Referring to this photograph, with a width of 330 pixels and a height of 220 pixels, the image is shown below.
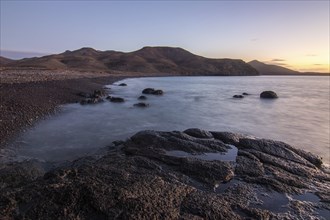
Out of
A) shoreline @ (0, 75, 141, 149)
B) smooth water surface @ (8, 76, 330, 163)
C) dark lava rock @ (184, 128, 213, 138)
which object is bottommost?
smooth water surface @ (8, 76, 330, 163)

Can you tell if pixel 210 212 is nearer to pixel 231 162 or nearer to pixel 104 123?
pixel 231 162

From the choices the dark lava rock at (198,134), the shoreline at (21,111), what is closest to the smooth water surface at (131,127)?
the shoreline at (21,111)

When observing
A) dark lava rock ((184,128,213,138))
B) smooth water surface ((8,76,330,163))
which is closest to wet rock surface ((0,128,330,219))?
dark lava rock ((184,128,213,138))

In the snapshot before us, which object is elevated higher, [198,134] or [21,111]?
Answer: [21,111]

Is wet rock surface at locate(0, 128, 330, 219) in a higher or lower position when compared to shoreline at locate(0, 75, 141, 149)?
lower

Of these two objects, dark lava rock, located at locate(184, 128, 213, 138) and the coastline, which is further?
dark lava rock, located at locate(184, 128, 213, 138)

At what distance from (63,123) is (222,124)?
13133mm

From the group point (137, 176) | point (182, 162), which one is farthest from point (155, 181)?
point (182, 162)

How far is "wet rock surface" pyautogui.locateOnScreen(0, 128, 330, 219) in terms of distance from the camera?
7.16 meters

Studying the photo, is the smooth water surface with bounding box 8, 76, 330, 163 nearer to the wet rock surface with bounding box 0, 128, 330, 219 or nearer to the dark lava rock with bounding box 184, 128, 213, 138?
the wet rock surface with bounding box 0, 128, 330, 219

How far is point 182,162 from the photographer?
11008mm

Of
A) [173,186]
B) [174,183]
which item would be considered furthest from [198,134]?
[173,186]

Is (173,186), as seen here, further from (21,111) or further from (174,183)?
(21,111)

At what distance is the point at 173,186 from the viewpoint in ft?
28.2
